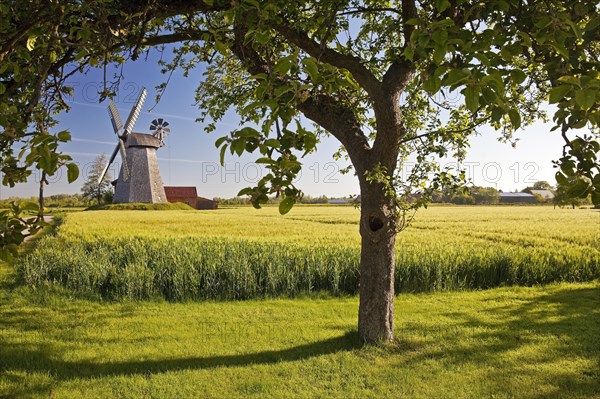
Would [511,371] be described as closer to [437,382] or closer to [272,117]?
[437,382]

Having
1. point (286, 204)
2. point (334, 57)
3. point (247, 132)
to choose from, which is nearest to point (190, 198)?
point (334, 57)

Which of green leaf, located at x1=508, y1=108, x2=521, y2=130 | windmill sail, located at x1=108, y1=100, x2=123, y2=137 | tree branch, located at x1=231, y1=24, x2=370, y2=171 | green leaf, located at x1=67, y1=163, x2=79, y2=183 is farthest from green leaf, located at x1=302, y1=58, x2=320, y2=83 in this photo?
windmill sail, located at x1=108, y1=100, x2=123, y2=137

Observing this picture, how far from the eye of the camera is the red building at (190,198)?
80113 mm

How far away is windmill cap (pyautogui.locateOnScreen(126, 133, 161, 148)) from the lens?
59.0m

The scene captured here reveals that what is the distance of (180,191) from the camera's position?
81.1 metres

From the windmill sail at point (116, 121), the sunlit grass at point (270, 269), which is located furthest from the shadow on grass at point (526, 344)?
the windmill sail at point (116, 121)

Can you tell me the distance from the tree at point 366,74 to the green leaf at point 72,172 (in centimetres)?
98

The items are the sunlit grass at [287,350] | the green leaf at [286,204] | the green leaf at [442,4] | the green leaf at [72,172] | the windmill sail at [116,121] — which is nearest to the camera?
the green leaf at [286,204]

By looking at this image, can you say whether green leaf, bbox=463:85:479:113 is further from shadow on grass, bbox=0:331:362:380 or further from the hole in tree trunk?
shadow on grass, bbox=0:331:362:380

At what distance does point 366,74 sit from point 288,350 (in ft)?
15.5

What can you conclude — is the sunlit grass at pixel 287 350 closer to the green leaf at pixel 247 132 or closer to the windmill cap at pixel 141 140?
the green leaf at pixel 247 132

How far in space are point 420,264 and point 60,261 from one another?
10.1m

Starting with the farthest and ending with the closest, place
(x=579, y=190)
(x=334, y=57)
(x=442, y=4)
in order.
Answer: (x=334, y=57), (x=442, y=4), (x=579, y=190)

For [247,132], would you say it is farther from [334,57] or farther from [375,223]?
[375,223]
